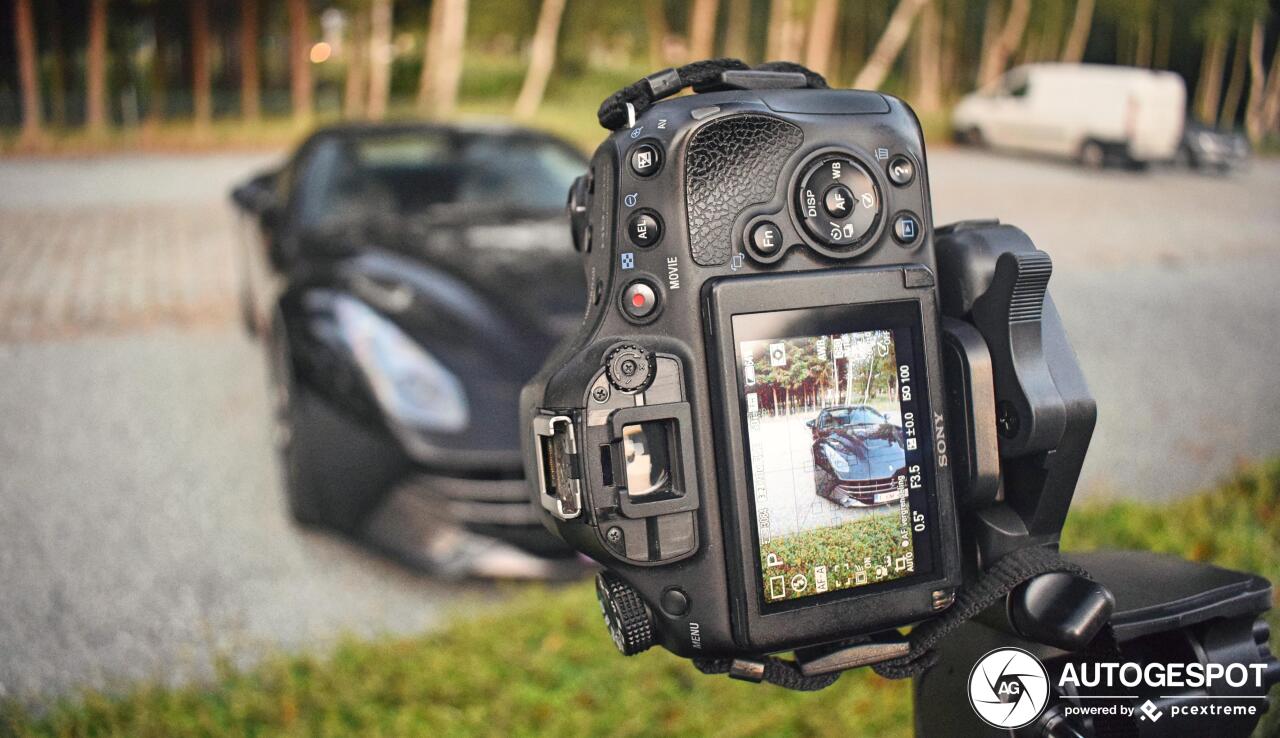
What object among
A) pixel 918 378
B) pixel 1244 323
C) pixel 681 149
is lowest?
pixel 1244 323

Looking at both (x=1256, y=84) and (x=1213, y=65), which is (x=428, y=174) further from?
(x=1256, y=84)

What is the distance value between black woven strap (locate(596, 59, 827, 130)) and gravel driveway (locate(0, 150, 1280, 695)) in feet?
2.74

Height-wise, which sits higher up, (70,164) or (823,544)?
(823,544)

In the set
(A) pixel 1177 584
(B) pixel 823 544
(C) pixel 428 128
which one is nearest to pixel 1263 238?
(C) pixel 428 128

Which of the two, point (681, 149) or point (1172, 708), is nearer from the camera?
point (681, 149)

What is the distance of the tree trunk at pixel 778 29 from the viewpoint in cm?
736

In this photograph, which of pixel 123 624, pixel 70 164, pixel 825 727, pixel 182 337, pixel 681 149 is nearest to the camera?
pixel 681 149

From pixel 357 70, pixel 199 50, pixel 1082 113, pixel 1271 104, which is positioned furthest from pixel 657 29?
pixel 1271 104

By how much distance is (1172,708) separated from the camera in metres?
0.93

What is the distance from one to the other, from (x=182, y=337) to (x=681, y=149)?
5751mm

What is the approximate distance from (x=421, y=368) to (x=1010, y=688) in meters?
2.21

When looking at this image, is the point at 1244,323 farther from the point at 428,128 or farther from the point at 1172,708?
the point at 1172,708

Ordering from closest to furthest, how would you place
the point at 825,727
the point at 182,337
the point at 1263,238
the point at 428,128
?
the point at 825,727 → the point at 428,128 → the point at 1263,238 → the point at 182,337

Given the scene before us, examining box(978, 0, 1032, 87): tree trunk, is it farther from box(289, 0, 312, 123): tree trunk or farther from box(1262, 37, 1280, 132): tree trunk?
box(289, 0, 312, 123): tree trunk
